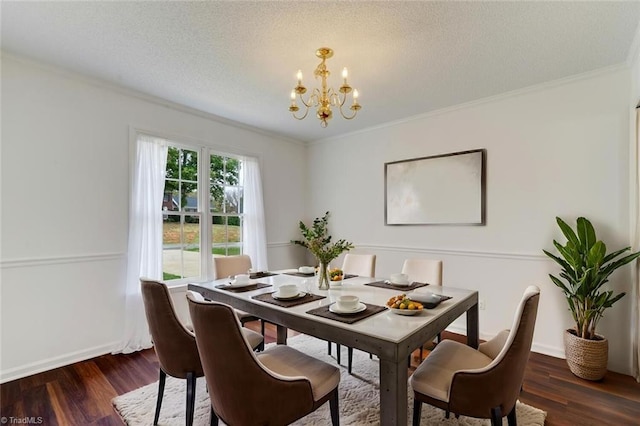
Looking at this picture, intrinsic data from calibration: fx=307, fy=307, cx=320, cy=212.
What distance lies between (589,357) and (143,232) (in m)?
4.21

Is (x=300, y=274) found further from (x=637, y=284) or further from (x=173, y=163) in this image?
(x=637, y=284)

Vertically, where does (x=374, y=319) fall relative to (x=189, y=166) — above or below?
below

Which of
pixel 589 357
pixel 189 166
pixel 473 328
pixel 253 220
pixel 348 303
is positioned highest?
pixel 189 166

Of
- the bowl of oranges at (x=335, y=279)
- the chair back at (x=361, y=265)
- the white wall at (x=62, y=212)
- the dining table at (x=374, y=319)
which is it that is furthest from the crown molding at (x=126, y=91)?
the bowl of oranges at (x=335, y=279)

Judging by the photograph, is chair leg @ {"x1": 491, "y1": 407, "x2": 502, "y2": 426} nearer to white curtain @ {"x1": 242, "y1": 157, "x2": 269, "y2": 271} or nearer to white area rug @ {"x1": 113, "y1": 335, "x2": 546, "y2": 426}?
white area rug @ {"x1": 113, "y1": 335, "x2": 546, "y2": 426}

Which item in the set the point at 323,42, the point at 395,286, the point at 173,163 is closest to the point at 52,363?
the point at 173,163

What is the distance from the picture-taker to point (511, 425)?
1601mm

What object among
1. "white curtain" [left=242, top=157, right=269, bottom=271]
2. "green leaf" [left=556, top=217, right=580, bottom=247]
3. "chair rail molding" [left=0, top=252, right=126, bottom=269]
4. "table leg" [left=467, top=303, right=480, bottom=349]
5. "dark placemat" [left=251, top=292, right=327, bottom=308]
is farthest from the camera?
"white curtain" [left=242, top=157, right=269, bottom=271]

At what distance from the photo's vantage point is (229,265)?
10.3ft

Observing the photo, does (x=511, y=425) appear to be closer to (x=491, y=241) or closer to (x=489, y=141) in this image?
(x=491, y=241)

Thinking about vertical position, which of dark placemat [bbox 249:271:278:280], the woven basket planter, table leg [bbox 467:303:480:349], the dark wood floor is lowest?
the dark wood floor

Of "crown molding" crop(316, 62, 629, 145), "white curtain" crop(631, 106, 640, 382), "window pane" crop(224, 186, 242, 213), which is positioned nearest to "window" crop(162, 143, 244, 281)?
"window pane" crop(224, 186, 242, 213)

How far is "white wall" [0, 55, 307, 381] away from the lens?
254cm

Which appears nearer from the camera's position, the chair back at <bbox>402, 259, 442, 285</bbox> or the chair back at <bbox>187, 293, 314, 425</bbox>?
the chair back at <bbox>187, 293, 314, 425</bbox>
